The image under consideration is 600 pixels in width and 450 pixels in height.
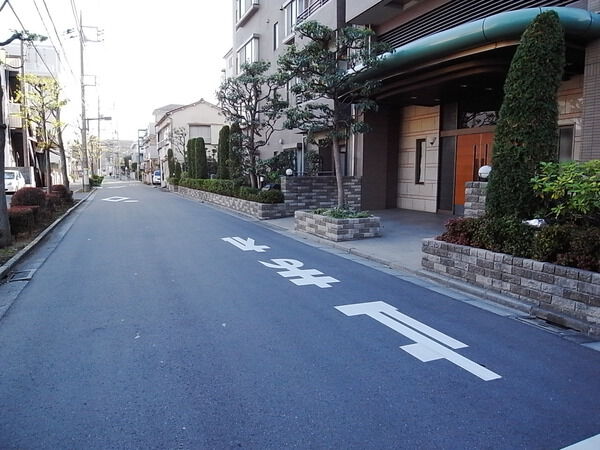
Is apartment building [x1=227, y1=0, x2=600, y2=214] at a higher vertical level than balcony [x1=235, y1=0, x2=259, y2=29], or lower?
lower

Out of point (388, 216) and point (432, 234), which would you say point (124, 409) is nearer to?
point (432, 234)

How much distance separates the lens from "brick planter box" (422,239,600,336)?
5.18 m

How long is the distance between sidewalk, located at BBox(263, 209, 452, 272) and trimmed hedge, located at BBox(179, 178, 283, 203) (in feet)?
3.00

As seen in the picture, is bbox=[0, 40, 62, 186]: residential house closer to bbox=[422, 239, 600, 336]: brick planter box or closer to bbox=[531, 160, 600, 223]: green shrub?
bbox=[422, 239, 600, 336]: brick planter box

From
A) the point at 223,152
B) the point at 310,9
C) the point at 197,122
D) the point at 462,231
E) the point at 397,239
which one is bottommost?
the point at 397,239

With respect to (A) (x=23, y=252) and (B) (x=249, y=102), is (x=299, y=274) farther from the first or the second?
(B) (x=249, y=102)

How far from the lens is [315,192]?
17.2 m

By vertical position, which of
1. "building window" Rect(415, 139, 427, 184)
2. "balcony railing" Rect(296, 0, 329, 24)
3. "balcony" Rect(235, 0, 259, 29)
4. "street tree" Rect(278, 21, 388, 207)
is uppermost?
"balcony" Rect(235, 0, 259, 29)

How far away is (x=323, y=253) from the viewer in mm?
10156

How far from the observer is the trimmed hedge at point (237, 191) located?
1680cm

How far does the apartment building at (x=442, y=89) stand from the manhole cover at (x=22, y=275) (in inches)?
365

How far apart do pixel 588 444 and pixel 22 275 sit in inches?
321

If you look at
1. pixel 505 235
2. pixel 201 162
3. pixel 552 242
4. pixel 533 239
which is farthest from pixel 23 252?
pixel 201 162

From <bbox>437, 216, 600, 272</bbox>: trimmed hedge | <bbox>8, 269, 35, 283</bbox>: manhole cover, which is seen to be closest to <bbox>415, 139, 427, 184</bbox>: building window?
<bbox>437, 216, 600, 272</bbox>: trimmed hedge
